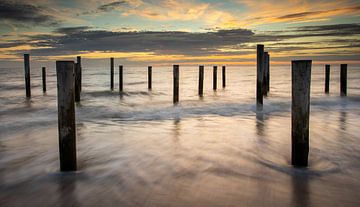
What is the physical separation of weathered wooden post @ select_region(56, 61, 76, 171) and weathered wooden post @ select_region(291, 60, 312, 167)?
9.31 feet

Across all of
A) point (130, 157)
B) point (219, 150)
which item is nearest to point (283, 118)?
point (219, 150)

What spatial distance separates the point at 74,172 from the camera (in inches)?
147

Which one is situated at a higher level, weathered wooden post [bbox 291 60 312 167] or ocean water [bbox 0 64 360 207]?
weathered wooden post [bbox 291 60 312 167]

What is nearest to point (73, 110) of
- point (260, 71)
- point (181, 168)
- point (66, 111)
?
point (66, 111)

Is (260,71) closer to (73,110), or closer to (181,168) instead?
(181,168)

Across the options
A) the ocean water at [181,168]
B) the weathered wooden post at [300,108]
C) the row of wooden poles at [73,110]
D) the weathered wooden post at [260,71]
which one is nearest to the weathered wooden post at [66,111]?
the row of wooden poles at [73,110]

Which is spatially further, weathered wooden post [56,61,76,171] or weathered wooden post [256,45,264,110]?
weathered wooden post [256,45,264,110]

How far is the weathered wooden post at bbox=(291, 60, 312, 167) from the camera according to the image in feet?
11.7

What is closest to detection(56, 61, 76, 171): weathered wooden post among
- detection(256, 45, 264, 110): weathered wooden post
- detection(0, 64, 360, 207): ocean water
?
detection(0, 64, 360, 207): ocean water

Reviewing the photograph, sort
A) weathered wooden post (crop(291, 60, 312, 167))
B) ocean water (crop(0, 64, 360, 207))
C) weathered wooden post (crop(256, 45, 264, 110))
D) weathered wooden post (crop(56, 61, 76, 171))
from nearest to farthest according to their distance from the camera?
ocean water (crop(0, 64, 360, 207)), weathered wooden post (crop(56, 61, 76, 171)), weathered wooden post (crop(291, 60, 312, 167)), weathered wooden post (crop(256, 45, 264, 110))

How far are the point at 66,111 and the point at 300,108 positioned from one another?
119 inches

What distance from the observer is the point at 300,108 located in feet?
12.1

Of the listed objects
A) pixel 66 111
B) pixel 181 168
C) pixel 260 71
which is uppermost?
pixel 260 71

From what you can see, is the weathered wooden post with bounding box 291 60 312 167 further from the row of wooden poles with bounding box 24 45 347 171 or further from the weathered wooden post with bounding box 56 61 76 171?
the weathered wooden post with bounding box 56 61 76 171
